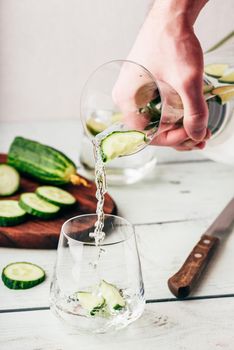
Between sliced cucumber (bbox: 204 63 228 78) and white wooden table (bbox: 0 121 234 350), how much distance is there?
0.30m

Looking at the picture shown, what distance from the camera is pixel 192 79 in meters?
1.12

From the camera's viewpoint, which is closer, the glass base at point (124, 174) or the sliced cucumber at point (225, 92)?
the sliced cucumber at point (225, 92)

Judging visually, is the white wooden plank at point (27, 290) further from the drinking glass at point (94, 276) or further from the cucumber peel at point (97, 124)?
the cucumber peel at point (97, 124)

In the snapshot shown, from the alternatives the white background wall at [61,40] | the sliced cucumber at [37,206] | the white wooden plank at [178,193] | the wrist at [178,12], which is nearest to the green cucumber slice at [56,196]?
the sliced cucumber at [37,206]

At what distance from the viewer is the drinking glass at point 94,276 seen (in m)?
0.96

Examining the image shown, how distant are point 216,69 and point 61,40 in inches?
40.0

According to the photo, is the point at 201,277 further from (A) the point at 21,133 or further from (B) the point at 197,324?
(A) the point at 21,133

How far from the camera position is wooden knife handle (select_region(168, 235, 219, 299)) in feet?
3.59

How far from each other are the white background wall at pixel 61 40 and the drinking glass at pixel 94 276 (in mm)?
1246

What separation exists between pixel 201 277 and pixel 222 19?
3.99 ft

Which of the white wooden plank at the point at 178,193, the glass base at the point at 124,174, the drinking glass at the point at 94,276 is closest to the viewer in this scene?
the drinking glass at the point at 94,276

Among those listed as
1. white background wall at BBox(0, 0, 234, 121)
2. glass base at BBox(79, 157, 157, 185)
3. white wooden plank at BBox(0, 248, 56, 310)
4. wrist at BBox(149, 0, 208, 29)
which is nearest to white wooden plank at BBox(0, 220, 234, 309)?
white wooden plank at BBox(0, 248, 56, 310)

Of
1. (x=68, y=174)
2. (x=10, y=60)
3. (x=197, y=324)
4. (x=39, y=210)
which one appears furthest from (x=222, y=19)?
(x=197, y=324)

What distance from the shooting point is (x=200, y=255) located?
118cm
